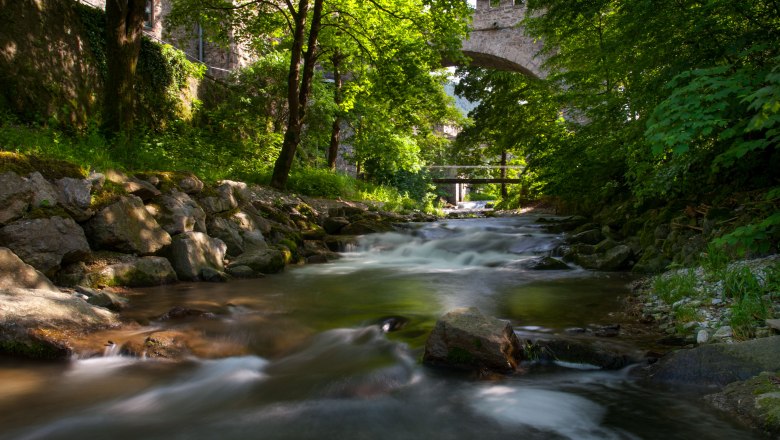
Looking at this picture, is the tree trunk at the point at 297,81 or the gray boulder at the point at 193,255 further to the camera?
the tree trunk at the point at 297,81

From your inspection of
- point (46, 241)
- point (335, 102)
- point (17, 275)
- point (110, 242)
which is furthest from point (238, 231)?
point (335, 102)

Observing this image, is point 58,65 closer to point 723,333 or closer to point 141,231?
point 141,231

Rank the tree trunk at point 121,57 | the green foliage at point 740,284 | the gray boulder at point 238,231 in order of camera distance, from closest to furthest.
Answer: the green foliage at point 740,284, the gray boulder at point 238,231, the tree trunk at point 121,57

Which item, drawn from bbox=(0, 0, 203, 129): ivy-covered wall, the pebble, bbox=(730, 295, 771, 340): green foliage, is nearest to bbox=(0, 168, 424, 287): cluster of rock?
bbox=(0, 0, 203, 129): ivy-covered wall

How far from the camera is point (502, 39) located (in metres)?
21.7

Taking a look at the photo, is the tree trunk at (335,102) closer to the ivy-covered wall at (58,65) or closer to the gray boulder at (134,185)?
the ivy-covered wall at (58,65)

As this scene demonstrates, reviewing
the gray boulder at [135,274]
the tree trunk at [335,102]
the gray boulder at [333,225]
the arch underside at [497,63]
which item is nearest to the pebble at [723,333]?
the gray boulder at [135,274]

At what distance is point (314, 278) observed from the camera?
7766 mm

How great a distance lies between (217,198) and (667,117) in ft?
22.4

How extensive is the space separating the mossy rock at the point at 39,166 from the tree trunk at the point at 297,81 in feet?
20.2

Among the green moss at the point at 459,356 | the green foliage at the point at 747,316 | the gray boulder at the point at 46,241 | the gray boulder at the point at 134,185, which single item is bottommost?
the green moss at the point at 459,356

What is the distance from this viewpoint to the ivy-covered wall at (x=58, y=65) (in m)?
9.50

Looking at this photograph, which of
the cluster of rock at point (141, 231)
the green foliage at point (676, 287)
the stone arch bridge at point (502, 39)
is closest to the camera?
the green foliage at point (676, 287)

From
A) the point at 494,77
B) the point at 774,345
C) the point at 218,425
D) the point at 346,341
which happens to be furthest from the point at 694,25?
the point at 494,77
